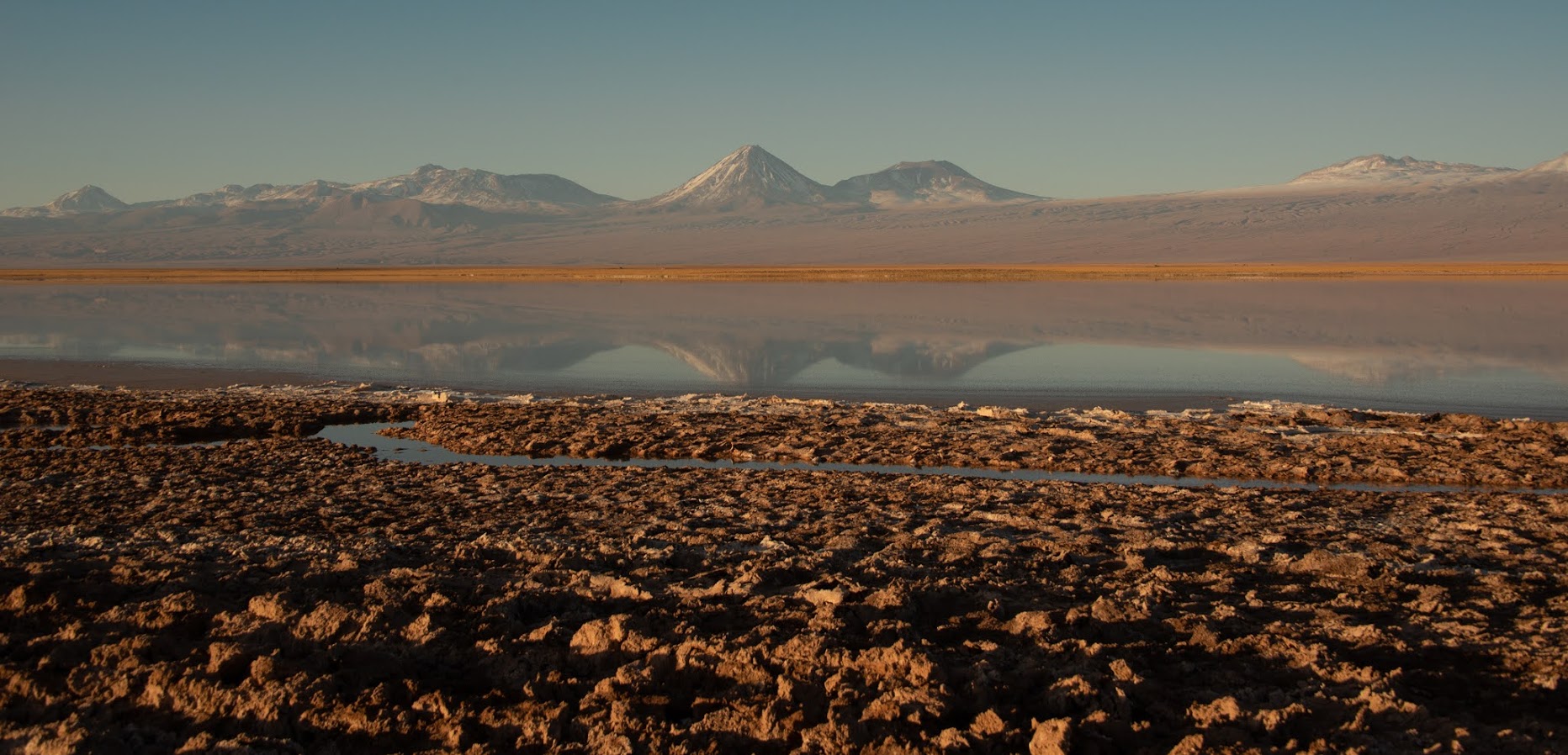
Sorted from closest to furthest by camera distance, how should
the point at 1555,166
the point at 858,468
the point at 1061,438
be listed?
the point at 858,468 < the point at 1061,438 < the point at 1555,166

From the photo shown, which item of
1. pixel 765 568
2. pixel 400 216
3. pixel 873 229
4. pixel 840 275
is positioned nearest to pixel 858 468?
pixel 765 568

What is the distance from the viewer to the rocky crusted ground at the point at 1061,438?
8.38 meters

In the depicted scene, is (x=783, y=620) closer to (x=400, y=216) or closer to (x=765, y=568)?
(x=765, y=568)

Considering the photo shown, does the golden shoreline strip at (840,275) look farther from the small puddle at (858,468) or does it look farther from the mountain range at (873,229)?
the small puddle at (858,468)

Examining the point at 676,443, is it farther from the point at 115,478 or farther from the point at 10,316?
the point at 10,316

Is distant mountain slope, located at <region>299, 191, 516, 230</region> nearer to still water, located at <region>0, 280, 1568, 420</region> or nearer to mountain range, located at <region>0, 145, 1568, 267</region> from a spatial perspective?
mountain range, located at <region>0, 145, 1568, 267</region>

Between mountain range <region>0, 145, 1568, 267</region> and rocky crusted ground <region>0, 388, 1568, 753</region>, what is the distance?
238 ft

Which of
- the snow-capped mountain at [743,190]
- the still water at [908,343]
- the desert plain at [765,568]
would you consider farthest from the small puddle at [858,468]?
the snow-capped mountain at [743,190]

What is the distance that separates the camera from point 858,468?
861 centimetres

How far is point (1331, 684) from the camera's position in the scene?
13.1 ft

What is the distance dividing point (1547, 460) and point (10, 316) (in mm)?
30392

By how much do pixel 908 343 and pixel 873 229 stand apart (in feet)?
339

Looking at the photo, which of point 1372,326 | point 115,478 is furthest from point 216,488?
point 1372,326

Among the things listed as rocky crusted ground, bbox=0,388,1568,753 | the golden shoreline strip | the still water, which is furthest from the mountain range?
rocky crusted ground, bbox=0,388,1568,753
